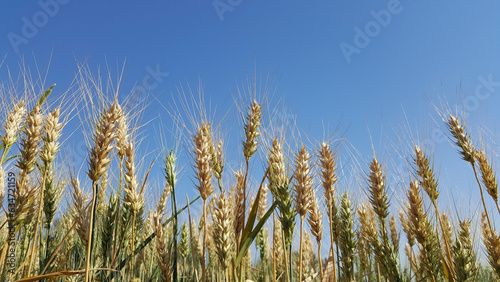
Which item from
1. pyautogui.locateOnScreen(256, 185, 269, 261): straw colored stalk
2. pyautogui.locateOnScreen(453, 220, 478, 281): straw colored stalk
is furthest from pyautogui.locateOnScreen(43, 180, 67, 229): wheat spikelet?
pyautogui.locateOnScreen(453, 220, 478, 281): straw colored stalk

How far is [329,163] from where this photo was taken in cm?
286

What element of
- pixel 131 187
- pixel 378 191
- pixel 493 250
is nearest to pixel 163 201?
pixel 131 187

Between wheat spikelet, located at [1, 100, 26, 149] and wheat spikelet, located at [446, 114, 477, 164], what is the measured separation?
4312 mm

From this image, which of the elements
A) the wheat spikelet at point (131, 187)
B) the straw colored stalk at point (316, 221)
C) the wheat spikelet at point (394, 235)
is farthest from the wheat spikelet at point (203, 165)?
the wheat spikelet at point (394, 235)

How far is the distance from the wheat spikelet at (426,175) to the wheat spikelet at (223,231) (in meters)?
2.13

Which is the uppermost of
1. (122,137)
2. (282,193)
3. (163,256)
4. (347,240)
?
(122,137)

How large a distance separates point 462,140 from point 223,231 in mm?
2961

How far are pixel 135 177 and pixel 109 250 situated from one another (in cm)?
58

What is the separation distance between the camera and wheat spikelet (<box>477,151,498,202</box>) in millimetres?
3352

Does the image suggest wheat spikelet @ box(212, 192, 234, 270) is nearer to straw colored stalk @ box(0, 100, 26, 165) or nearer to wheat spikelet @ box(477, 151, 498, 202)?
straw colored stalk @ box(0, 100, 26, 165)

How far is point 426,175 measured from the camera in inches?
133

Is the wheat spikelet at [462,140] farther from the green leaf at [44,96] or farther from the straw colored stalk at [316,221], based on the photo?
the green leaf at [44,96]

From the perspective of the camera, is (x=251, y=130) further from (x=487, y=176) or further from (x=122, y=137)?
(x=487, y=176)

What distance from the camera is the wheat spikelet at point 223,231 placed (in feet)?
7.09
